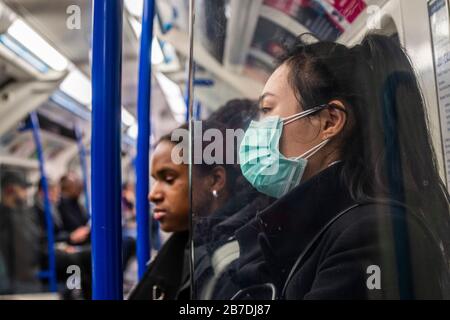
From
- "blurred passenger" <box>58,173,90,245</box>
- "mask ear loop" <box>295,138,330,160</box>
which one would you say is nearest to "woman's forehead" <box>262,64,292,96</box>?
"mask ear loop" <box>295,138,330,160</box>

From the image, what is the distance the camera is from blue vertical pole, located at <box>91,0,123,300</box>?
0.76 meters

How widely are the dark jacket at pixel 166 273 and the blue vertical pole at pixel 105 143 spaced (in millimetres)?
499

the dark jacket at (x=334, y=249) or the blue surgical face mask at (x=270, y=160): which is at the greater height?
the blue surgical face mask at (x=270, y=160)

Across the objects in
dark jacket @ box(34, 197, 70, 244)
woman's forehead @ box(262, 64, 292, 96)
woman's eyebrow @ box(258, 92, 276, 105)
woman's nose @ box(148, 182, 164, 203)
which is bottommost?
woman's nose @ box(148, 182, 164, 203)

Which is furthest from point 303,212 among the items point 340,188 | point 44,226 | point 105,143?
point 44,226

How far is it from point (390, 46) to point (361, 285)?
407 mm

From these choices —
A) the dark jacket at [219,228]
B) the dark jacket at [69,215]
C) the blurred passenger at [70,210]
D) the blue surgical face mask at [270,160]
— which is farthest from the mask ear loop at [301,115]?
the dark jacket at [69,215]

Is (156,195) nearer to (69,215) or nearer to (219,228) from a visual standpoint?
(219,228)

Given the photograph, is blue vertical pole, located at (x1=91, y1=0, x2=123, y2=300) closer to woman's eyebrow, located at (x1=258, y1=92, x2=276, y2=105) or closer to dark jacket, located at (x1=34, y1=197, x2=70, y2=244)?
woman's eyebrow, located at (x1=258, y1=92, x2=276, y2=105)

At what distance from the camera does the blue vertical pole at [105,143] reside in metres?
0.76

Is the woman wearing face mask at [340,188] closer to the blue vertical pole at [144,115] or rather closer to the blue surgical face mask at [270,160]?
the blue surgical face mask at [270,160]

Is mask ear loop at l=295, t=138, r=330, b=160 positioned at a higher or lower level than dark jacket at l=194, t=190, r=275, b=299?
higher

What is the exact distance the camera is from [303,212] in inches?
26.8
